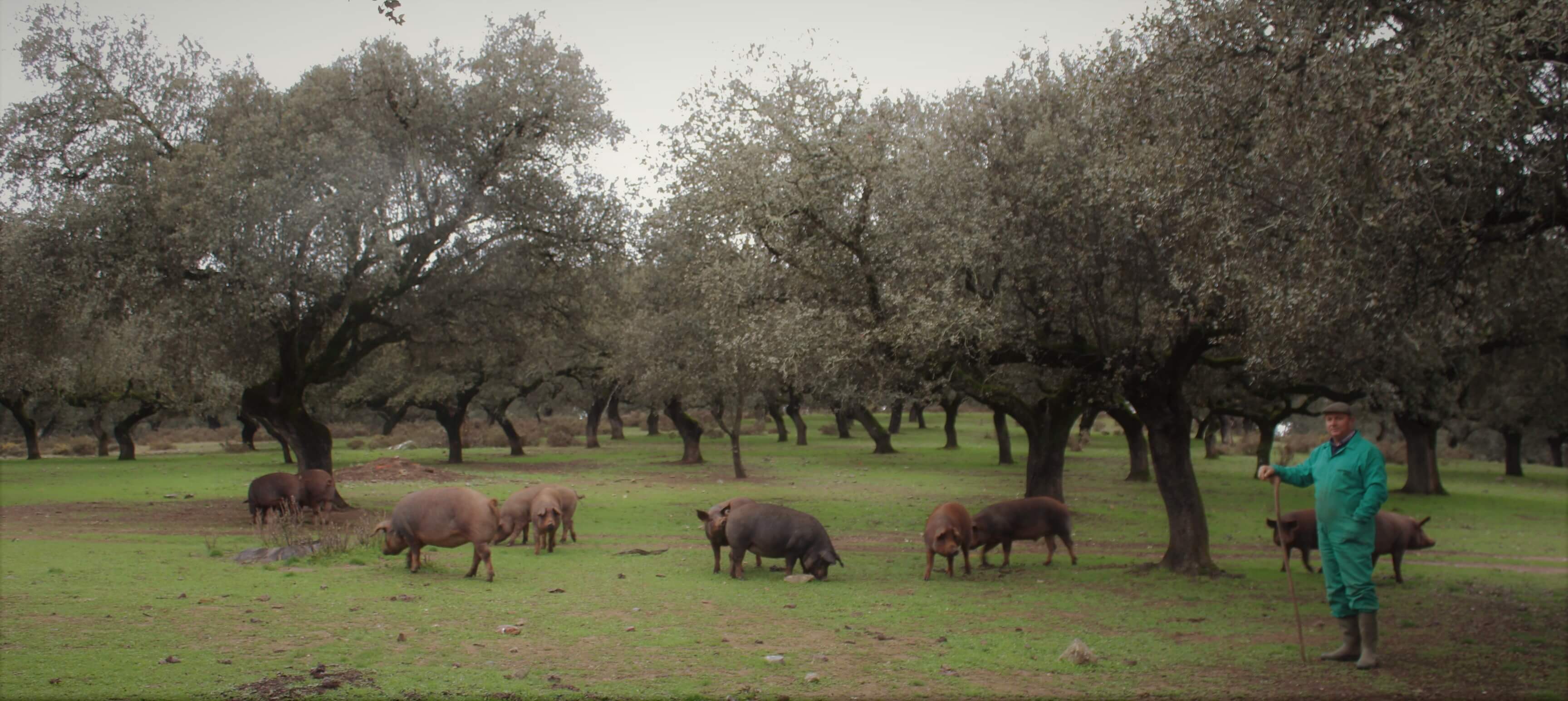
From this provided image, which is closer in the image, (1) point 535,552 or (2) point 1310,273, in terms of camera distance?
(2) point 1310,273

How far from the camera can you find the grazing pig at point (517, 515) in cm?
1892

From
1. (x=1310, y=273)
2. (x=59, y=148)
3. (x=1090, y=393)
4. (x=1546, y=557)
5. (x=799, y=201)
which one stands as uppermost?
(x=59, y=148)

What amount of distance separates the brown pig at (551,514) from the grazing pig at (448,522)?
3.18 metres

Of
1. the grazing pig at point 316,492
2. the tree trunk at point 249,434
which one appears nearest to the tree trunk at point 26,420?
the tree trunk at point 249,434

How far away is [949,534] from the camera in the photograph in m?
15.5

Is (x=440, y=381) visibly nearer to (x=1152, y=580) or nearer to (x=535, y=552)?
(x=535, y=552)

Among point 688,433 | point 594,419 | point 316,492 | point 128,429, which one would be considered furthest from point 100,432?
point 316,492

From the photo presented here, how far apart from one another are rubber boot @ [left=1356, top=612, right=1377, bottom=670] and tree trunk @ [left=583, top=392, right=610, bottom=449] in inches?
2098

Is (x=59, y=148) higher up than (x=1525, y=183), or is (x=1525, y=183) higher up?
(x=59, y=148)

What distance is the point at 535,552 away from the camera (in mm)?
17938

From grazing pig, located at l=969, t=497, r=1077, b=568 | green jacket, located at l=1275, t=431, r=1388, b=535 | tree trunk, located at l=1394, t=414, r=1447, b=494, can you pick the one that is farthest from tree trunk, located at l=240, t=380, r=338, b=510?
tree trunk, located at l=1394, t=414, r=1447, b=494

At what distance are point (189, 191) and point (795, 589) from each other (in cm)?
1599

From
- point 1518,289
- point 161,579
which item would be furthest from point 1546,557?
point 161,579

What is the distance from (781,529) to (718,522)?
3.69ft
